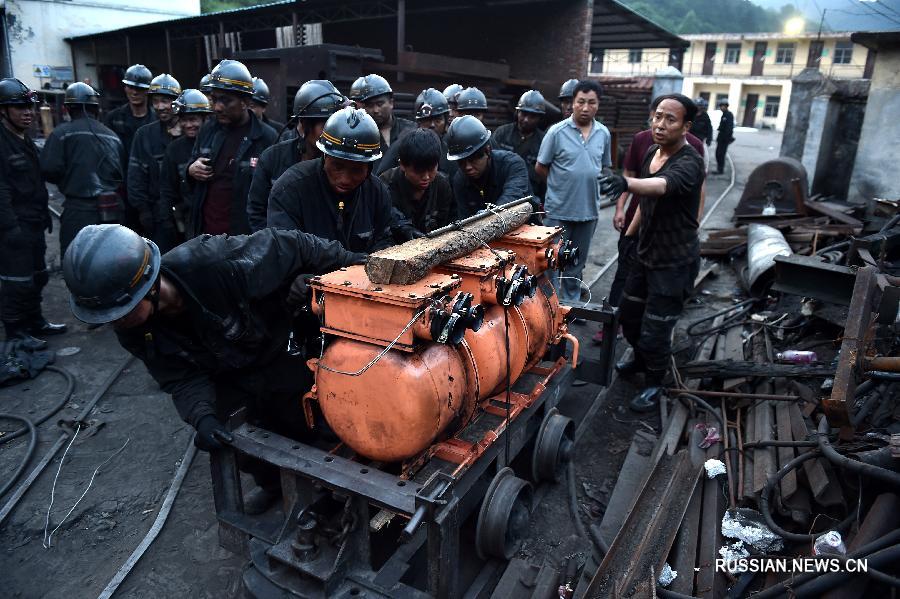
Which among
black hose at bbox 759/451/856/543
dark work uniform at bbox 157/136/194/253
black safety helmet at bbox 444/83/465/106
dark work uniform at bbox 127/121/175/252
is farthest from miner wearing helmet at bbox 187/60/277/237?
black hose at bbox 759/451/856/543

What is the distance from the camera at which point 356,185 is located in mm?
3162

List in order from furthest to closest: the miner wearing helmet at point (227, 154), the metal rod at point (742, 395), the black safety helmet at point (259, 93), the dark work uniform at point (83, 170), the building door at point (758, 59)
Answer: the building door at point (758, 59) < the black safety helmet at point (259, 93) < the dark work uniform at point (83, 170) < the miner wearing helmet at point (227, 154) < the metal rod at point (742, 395)

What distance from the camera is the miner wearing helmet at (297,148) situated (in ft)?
12.5

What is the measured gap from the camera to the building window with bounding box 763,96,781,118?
40869 mm

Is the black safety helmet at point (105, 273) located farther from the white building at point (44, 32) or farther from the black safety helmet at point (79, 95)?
the white building at point (44, 32)

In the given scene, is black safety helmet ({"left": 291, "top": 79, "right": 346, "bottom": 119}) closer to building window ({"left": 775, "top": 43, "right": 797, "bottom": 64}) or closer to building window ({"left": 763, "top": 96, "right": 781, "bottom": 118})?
building window ({"left": 763, "top": 96, "right": 781, "bottom": 118})

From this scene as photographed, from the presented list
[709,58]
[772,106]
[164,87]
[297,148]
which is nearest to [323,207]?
[297,148]

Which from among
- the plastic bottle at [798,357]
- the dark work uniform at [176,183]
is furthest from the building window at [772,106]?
the dark work uniform at [176,183]

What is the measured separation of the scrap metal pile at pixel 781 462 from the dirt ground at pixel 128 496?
11.4 inches

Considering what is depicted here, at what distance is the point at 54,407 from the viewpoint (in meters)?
4.11

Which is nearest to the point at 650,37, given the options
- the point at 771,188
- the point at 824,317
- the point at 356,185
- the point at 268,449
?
the point at 771,188

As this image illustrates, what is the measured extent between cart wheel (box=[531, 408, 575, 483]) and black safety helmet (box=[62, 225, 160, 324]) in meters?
2.11

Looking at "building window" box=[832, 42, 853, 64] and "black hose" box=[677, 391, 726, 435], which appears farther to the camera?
"building window" box=[832, 42, 853, 64]

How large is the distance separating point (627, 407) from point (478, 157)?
7.01ft
